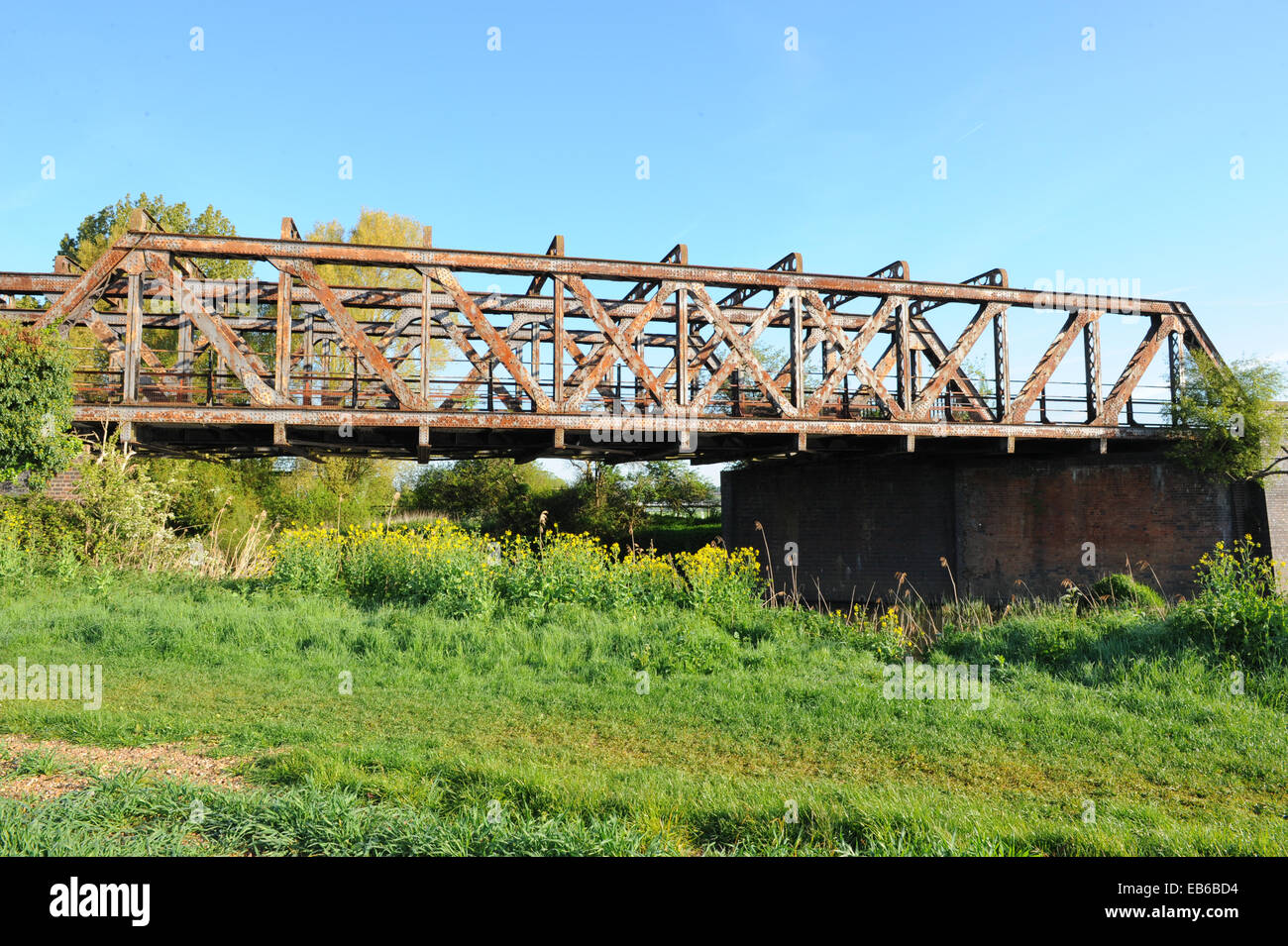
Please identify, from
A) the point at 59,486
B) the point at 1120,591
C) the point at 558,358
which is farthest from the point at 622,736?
the point at 59,486

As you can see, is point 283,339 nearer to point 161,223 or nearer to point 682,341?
point 682,341

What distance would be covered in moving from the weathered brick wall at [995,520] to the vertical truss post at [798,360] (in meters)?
5.03

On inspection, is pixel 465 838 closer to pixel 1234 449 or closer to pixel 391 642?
pixel 391 642

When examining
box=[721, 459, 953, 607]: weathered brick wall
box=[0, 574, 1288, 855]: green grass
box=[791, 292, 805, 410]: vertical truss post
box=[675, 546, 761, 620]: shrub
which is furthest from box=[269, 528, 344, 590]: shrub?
box=[721, 459, 953, 607]: weathered brick wall

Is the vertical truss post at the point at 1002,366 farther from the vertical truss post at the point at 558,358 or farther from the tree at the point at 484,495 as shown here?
the tree at the point at 484,495

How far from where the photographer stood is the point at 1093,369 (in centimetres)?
1944

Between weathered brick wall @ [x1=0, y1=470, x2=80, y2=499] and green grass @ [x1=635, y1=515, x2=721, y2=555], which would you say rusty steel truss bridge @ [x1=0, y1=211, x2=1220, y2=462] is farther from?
green grass @ [x1=635, y1=515, x2=721, y2=555]

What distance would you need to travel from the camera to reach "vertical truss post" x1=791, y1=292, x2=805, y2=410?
18.1 meters

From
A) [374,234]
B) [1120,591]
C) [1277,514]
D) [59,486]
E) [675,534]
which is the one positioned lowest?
[1120,591]

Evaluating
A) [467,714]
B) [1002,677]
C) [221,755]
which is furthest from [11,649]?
[1002,677]

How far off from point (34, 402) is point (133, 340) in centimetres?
296

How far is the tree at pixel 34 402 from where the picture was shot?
41.1 feet

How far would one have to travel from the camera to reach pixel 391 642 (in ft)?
29.9
